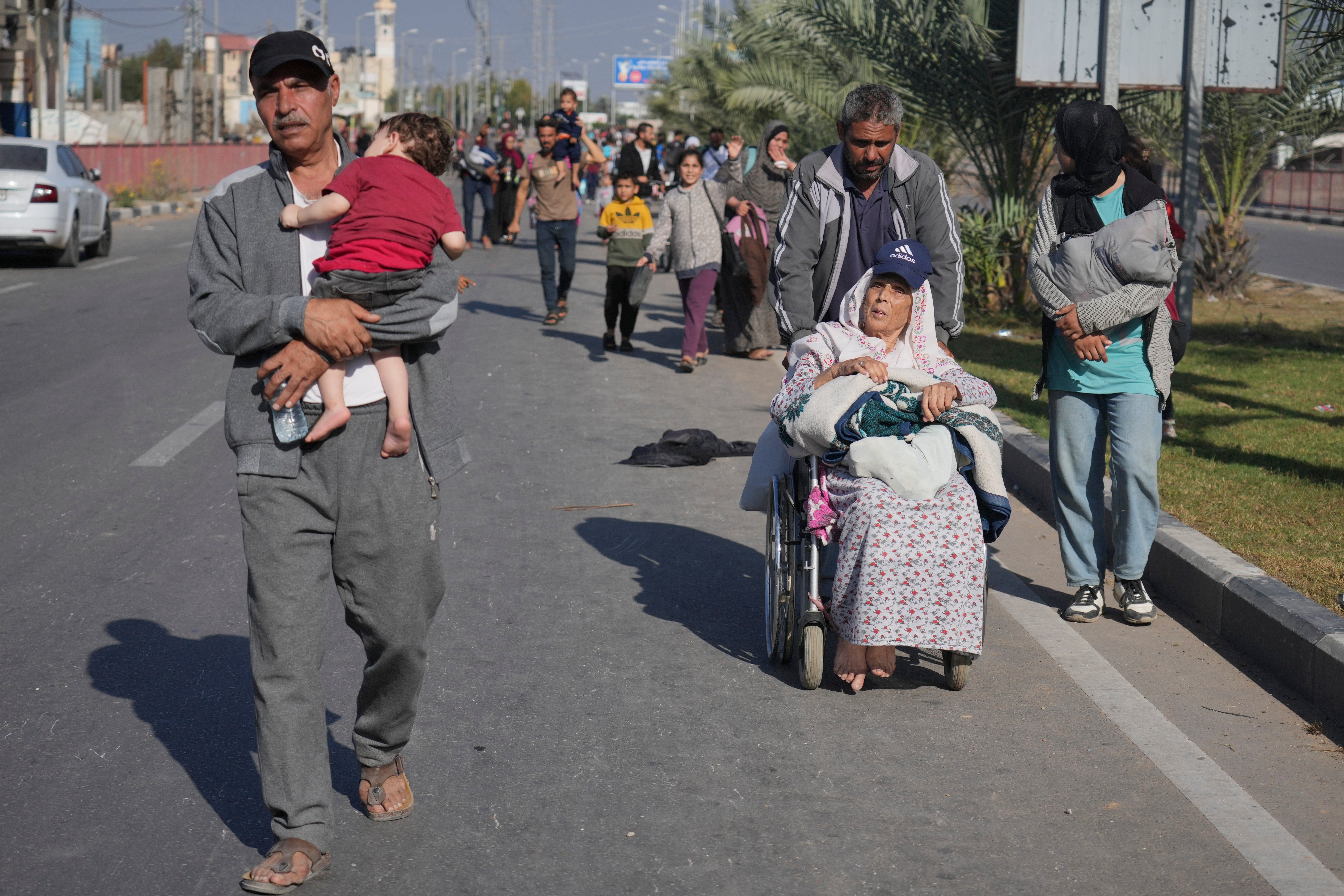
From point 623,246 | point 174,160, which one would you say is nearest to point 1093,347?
point 623,246

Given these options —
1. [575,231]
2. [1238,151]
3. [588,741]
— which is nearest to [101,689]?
[588,741]

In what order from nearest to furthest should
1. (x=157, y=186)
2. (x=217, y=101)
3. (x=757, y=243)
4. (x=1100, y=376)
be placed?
(x=1100, y=376) < (x=757, y=243) < (x=157, y=186) < (x=217, y=101)

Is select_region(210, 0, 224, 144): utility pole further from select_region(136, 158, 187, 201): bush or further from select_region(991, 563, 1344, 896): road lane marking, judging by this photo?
select_region(991, 563, 1344, 896): road lane marking

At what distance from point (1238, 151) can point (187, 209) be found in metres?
27.0

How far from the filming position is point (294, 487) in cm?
344

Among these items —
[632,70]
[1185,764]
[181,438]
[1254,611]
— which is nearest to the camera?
[1185,764]

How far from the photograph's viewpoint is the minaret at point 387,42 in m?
165

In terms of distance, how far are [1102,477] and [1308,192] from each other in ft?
132

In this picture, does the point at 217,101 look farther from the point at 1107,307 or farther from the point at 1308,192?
the point at 1107,307

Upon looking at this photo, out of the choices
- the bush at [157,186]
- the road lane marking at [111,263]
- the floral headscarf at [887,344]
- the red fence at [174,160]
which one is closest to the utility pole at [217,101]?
the red fence at [174,160]

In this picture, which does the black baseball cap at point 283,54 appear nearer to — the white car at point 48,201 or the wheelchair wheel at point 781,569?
the wheelchair wheel at point 781,569

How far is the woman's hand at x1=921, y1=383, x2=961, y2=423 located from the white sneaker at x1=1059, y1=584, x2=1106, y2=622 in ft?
4.80

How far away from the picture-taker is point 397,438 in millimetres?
3533

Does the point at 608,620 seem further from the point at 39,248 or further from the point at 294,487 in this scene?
the point at 39,248
